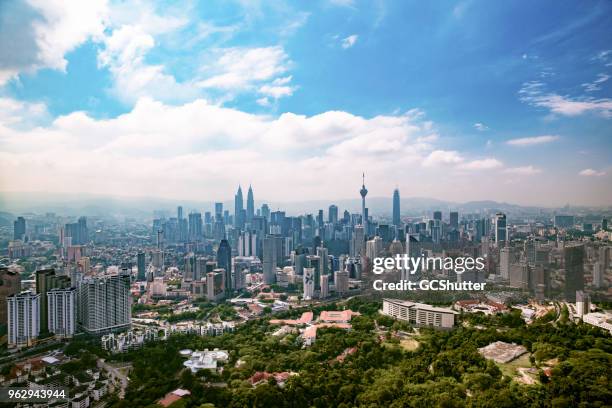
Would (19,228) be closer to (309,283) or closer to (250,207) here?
(309,283)

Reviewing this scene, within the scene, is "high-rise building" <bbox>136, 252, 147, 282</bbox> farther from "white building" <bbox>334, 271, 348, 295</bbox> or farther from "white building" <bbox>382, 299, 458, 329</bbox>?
"white building" <bbox>382, 299, 458, 329</bbox>

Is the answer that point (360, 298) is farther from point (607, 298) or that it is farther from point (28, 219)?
point (28, 219)

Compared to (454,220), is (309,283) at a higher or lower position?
lower

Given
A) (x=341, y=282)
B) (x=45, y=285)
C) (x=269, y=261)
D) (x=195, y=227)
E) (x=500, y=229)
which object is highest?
(x=500, y=229)

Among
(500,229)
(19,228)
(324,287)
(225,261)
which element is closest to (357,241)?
(324,287)

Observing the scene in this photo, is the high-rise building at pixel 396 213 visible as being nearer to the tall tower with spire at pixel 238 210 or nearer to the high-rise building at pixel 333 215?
the high-rise building at pixel 333 215

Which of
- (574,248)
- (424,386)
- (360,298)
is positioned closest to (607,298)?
(574,248)

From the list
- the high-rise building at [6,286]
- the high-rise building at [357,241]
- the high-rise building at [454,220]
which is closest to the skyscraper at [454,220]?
the high-rise building at [454,220]
